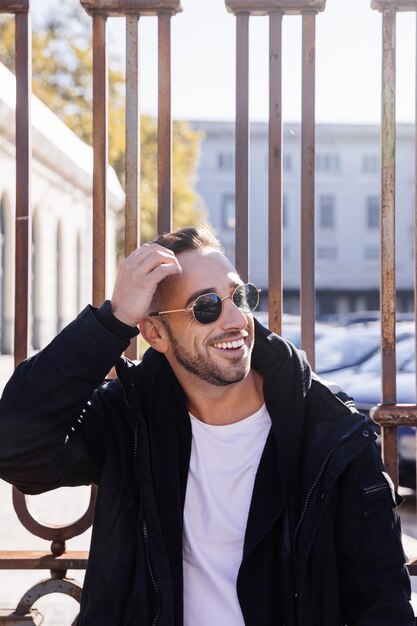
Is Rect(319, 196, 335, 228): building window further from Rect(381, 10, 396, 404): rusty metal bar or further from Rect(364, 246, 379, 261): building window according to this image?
Rect(381, 10, 396, 404): rusty metal bar

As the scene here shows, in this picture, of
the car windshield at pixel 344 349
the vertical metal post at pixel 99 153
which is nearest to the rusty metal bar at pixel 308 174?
the vertical metal post at pixel 99 153

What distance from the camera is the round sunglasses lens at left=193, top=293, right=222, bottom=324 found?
7.54 ft

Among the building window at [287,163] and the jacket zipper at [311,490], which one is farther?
the building window at [287,163]

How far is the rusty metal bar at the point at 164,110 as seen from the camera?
8.47ft

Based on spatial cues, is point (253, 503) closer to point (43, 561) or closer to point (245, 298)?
point (245, 298)

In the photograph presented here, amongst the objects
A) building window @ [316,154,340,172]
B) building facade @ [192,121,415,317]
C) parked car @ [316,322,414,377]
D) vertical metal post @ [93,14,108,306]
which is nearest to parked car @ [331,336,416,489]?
parked car @ [316,322,414,377]

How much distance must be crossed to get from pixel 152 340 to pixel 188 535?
0.53m

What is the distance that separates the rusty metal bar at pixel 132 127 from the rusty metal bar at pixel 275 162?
1.28ft

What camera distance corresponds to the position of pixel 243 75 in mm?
2561

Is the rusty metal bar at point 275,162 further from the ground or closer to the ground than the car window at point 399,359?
further from the ground

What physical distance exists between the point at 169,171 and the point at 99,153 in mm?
211

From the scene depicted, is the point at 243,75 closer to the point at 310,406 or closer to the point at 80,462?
the point at 310,406

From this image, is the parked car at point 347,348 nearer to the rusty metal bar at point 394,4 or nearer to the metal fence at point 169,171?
the metal fence at point 169,171

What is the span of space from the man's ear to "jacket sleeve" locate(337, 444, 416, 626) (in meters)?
0.61
